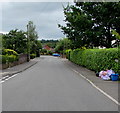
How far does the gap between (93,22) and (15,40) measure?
21944 millimetres

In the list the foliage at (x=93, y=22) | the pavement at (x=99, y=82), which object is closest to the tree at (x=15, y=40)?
the foliage at (x=93, y=22)

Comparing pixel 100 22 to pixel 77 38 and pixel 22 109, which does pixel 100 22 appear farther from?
pixel 22 109

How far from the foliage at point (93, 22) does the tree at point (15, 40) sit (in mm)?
17591

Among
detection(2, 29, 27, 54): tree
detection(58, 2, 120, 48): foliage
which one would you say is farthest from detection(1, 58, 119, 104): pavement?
detection(2, 29, 27, 54): tree

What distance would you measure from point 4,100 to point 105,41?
2536cm

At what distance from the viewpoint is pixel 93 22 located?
3105cm

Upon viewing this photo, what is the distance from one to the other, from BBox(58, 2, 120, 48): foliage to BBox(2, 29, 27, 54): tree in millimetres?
17591

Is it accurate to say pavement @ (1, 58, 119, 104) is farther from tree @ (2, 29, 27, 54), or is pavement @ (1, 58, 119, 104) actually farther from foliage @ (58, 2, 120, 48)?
tree @ (2, 29, 27, 54)

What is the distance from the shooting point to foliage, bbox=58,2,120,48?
98.4 ft

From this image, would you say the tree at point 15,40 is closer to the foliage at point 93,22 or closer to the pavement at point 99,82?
the foliage at point 93,22

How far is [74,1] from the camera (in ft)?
113

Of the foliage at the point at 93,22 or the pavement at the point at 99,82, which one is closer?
the pavement at the point at 99,82

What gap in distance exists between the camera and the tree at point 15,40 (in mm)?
49078

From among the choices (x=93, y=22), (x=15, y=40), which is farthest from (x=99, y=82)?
(x=15, y=40)
